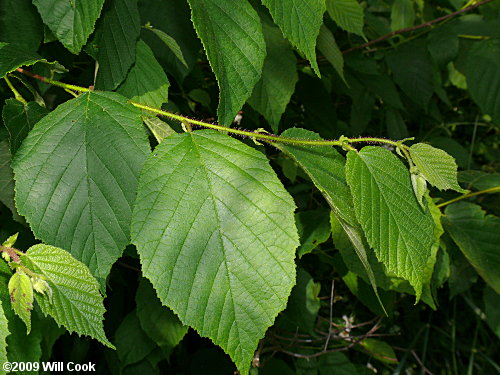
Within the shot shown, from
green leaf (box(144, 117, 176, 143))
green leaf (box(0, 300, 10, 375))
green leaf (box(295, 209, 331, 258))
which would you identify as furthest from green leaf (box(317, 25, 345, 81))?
green leaf (box(0, 300, 10, 375))

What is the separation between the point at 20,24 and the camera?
104 centimetres

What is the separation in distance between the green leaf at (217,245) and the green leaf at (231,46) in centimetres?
16

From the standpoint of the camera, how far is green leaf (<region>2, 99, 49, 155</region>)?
2.77ft

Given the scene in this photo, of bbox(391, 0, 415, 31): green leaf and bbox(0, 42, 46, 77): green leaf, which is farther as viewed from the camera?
bbox(391, 0, 415, 31): green leaf

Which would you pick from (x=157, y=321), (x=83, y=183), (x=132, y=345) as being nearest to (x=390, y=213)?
(x=83, y=183)

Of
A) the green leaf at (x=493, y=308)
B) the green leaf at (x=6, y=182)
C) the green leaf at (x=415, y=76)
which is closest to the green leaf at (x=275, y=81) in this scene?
the green leaf at (x=6, y=182)

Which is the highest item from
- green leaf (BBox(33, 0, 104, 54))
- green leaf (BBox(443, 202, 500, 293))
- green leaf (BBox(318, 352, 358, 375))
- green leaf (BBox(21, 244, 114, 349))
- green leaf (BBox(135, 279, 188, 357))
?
green leaf (BBox(33, 0, 104, 54))

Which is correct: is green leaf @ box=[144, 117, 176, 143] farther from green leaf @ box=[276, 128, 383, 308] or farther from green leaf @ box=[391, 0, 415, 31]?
green leaf @ box=[391, 0, 415, 31]

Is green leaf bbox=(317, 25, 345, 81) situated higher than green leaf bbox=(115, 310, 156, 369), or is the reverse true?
green leaf bbox=(317, 25, 345, 81)

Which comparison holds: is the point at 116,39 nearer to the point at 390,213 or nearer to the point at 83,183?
the point at 83,183

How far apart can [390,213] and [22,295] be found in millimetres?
520

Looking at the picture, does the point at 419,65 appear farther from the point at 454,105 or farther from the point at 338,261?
the point at 454,105

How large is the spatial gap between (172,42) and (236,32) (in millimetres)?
221

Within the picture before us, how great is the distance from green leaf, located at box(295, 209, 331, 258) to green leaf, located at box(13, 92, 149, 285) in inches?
25.3
